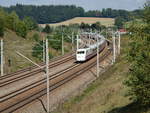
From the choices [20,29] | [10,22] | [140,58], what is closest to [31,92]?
[140,58]

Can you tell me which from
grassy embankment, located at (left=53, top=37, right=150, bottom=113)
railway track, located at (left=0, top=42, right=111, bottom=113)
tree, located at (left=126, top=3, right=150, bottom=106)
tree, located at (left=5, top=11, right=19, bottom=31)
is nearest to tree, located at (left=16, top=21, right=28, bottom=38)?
tree, located at (left=5, top=11, right=19, bottom=31)

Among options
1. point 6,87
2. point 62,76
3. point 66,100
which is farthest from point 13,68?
point 66,100

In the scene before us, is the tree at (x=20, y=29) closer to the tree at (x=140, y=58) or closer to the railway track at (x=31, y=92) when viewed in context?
the railway track at (x=31, y=92)

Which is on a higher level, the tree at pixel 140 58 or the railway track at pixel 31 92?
the tree at pixel 140 58

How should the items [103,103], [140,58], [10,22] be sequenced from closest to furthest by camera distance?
[140,58], [103,103], [10,22]

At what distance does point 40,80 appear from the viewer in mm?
47219

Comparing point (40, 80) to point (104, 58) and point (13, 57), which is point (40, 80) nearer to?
point (13, 57)

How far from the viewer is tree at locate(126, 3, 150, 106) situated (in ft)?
59.7

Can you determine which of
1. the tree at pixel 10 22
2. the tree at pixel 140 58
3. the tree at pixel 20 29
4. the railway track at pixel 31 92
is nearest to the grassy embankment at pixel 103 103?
the tree at pixel 140 58

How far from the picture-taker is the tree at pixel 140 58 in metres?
18.2

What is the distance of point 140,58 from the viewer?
1833 centimetres

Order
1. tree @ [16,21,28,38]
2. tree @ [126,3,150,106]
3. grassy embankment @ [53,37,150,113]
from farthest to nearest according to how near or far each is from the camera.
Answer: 1. tree @ [16,21,28,38]
2. grassy embankment @ [53,37,150,113]
3. tree @ [126,3,150,106]

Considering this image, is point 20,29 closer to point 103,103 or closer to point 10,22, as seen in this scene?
point 10,22

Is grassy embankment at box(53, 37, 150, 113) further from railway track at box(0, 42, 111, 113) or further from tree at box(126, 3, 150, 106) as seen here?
railway track at box(0, 42, 111, 113)
